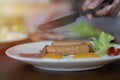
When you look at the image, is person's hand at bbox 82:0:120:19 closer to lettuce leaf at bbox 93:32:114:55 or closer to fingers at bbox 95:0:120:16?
fingers at bbox 95:0:120:16

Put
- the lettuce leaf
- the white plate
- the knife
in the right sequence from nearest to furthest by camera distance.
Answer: the white plate, the lettuce leaf, the knife

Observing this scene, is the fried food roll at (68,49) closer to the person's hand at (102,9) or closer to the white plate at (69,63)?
the white plate at (69,63)

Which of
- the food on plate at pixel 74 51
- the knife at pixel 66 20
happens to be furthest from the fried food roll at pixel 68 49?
the knife at pixel 66 20

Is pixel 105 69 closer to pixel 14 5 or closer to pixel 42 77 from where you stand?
pixel 42 77

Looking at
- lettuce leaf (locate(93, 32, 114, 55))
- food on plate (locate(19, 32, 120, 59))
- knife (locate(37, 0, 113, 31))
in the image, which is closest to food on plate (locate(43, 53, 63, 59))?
food on plate (locate(19, 32, 120, 59))

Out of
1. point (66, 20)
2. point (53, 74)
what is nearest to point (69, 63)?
point (53, 74)

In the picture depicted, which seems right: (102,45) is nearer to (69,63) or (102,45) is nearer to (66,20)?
(69,63)

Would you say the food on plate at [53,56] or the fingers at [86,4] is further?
the fingers at [86,4]

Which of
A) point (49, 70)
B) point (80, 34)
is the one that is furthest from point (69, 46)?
point (80, 34)

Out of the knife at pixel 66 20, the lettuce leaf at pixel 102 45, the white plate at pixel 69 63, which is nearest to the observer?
the white plate at pixel 69 63

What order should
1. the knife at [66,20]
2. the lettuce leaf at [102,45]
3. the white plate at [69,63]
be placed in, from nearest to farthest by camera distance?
the white plate at [69,63], the lettuce leaf at [102,45], the knife at [66,20]

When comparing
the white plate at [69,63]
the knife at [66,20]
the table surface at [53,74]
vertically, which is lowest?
the table surface at [53,74]

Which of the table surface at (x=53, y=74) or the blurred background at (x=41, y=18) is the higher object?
the blurred background at (x=41, y=18)
